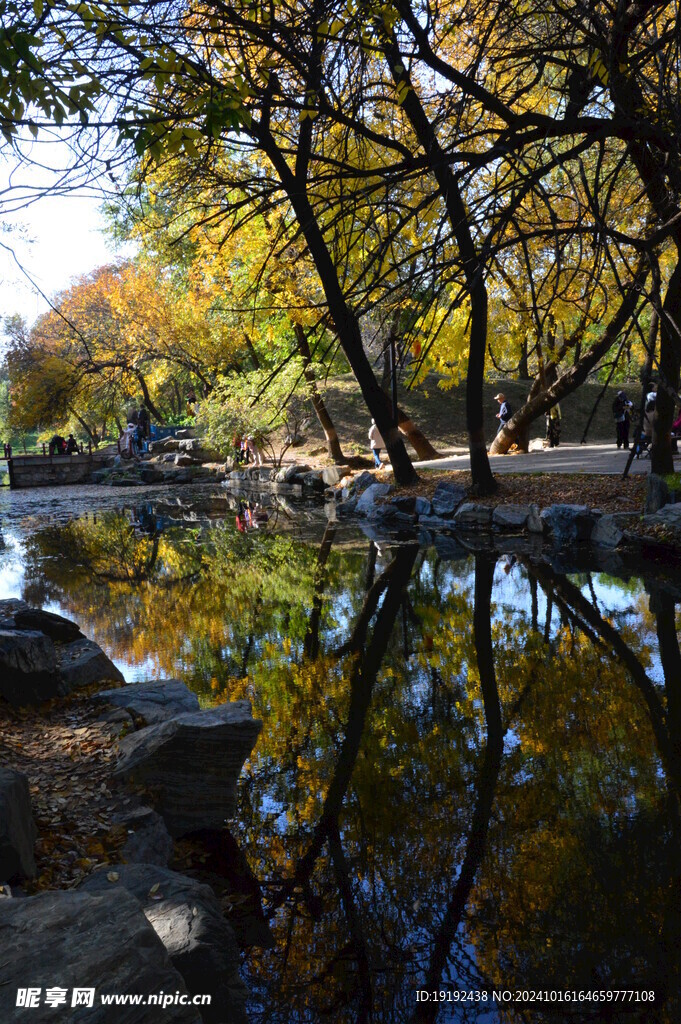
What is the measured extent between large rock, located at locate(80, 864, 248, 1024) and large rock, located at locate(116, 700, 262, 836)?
0.93m

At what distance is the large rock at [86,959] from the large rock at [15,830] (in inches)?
29.8

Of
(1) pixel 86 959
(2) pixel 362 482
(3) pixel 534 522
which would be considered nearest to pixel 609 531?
(3) pixel 534 522

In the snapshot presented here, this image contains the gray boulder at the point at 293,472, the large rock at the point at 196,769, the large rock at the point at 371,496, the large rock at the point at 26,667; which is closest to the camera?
the large rock at the point at 196,769

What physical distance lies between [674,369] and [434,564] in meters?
4.22

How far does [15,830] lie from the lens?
3209 millimetres

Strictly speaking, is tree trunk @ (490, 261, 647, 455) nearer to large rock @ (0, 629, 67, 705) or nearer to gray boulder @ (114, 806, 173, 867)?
large rock @ (0, 629, 67, 705)

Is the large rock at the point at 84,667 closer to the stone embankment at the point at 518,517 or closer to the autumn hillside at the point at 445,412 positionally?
the stone embankment at the point at 518,517

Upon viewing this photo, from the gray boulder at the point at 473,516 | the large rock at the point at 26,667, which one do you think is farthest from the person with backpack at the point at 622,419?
the large rock at the point at 26,667

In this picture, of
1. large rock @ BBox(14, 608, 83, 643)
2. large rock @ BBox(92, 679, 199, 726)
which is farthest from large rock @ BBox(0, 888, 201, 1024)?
large rock @ BBox(14, 608, 83, 643)

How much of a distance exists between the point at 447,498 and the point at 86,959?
12.9 m

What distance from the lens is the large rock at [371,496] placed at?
55.0 feet

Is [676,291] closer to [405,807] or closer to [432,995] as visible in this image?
[405,807]

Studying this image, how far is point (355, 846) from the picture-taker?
3.96 meters

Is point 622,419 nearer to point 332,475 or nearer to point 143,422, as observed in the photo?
point 332,475
